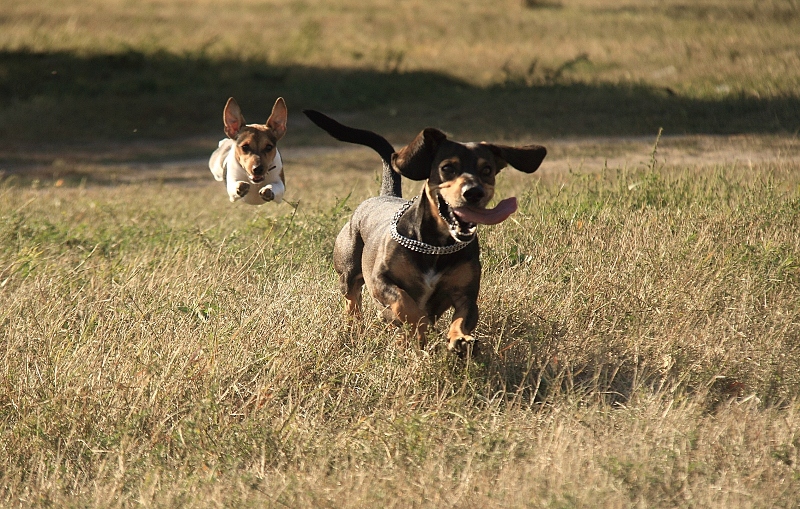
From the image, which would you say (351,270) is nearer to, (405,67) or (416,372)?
(416,372)

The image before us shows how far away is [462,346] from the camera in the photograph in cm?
452

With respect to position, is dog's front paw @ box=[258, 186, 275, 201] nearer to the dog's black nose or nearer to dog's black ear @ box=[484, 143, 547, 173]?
dog's black ear @ box=[484, 143, 547, 173]

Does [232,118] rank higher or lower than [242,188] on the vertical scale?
higher

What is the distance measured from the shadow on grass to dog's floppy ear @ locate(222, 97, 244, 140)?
22.8ft

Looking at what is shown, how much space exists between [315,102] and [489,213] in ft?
42.6

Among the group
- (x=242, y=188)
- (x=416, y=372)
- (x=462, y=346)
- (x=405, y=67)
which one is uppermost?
(x=242, y=188)

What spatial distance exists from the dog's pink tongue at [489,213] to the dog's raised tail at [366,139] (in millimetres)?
1224

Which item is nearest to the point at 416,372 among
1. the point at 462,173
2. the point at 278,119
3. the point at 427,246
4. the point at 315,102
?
the point at 427,246

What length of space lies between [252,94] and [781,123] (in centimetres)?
902

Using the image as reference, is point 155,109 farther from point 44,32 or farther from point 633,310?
point 633,310

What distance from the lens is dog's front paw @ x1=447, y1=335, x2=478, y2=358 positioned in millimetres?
4488

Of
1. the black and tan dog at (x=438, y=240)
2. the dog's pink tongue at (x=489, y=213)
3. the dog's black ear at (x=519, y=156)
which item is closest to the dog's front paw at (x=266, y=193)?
the black and tan dog at (x=438, y=240)

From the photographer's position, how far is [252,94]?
1716 centimetres

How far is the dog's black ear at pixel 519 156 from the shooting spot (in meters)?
4.71
